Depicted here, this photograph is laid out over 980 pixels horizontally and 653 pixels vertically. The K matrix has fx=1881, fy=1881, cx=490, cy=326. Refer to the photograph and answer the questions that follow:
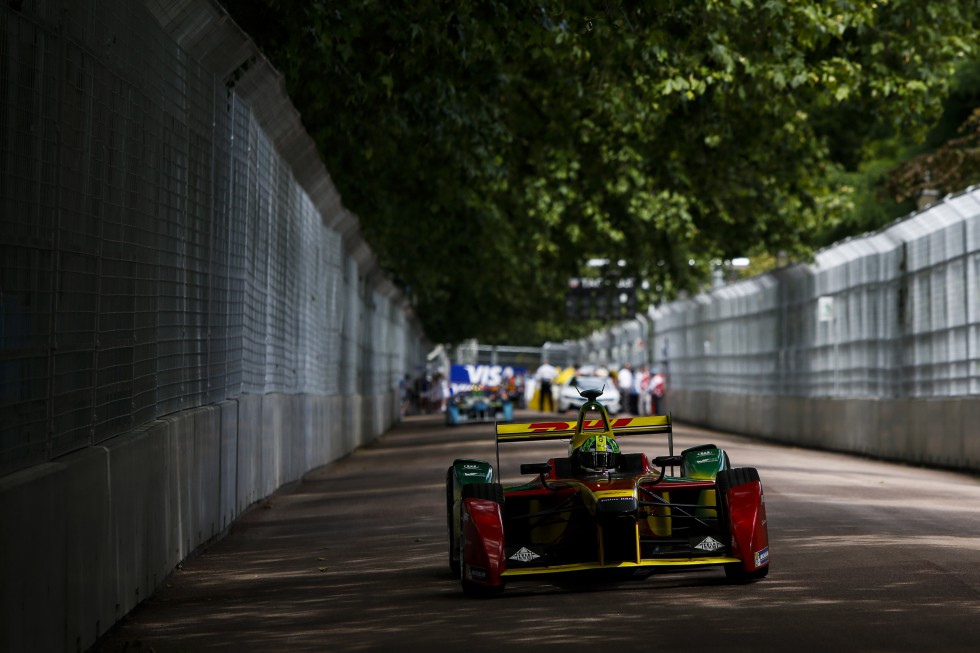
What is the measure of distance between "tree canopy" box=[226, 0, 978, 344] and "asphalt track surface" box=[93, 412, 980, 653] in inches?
202

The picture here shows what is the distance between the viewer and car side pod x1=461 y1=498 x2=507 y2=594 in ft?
34.0

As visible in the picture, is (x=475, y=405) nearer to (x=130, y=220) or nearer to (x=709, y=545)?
(x=709, y=545)

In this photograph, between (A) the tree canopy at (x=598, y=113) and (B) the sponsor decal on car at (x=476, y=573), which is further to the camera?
(A) the tree canopy at (x=598, y=113)

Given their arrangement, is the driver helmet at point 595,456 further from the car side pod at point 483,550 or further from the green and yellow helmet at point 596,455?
the car side pod at point 483,550

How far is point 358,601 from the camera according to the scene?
10469mm

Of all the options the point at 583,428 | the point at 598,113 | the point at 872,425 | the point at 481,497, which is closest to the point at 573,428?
the point at 583,428

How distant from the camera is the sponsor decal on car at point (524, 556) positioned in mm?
10594

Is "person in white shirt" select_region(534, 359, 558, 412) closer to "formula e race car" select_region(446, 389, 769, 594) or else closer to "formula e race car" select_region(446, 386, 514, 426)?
"formula e race car" select_region(446, 386, 514, 426)

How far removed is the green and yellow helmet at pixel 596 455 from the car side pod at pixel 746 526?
0.79 metres

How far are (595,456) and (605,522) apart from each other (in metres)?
1.03

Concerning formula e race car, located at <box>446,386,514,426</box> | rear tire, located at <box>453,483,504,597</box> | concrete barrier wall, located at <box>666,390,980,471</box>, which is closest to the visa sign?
formula e race car, located at <box>446,386,514,426</box>

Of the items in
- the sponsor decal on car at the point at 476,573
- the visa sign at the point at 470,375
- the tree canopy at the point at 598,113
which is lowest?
the sponsor decal on car at the point at 476,573

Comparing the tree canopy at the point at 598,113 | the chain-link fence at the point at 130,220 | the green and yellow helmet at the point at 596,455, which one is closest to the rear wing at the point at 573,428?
the green and yellow helmet at the point at 596,455

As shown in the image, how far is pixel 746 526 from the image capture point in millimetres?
10484
